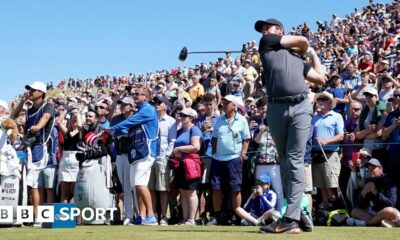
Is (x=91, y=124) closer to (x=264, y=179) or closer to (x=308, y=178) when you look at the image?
(x=264, y=179)

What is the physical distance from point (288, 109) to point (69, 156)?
720cm

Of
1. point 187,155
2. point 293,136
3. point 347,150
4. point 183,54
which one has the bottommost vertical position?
point 187,155

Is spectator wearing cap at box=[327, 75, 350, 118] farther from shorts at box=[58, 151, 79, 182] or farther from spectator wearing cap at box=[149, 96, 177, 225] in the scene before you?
shorts at box=[58, 151, 79, 182]

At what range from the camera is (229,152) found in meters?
13.2

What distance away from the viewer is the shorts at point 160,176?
14133mm

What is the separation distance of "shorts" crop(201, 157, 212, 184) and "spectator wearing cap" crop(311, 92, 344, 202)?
1983 millimetres

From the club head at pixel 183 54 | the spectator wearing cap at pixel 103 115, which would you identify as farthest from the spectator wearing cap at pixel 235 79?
the spectator wearing cap at pixel 103 115

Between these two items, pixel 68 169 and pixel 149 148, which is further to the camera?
pixel 68 169

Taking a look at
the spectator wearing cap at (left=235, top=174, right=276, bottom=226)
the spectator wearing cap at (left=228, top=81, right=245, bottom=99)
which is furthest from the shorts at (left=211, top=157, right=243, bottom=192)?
the spectator wearing cap at (left=228, top=81, right=245, bottom=99)

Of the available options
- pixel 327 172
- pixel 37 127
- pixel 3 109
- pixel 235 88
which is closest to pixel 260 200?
Result: pixel 327 172

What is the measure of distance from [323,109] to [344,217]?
87.4 inches

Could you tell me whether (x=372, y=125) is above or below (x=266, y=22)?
below

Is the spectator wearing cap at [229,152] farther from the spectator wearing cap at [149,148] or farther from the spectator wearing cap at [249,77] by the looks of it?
the spectator wearing cap at [249,77]

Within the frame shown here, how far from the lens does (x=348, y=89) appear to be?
1872 cm
